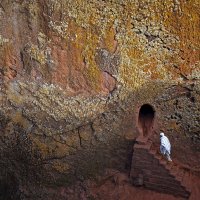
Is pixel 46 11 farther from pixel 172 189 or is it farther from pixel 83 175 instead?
pixel 172 189

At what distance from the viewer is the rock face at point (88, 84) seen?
7.04m

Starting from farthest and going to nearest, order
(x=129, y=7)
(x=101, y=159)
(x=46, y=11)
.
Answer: (x=101, y=159) < (x=46, y=11) < (x=129, y=7)

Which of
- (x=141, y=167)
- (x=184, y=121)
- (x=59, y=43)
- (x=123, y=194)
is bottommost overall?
(x=123, y=194)

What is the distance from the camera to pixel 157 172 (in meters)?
7.17

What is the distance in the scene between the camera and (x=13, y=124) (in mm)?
8258

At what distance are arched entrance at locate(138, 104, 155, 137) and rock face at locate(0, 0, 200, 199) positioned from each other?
0.32 ft

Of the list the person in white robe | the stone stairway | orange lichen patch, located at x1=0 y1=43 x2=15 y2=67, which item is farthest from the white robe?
orange lichen patch, located at x1=0 y1=43 x2=15 y2=67

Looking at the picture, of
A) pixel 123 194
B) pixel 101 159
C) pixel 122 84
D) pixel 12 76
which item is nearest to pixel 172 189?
pixel 123 194

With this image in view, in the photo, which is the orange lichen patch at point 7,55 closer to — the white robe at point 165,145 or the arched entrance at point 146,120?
the arched entrance at point 146,120

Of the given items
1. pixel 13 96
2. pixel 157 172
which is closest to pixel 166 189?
pixel 157 172

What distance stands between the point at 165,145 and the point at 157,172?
500 mm

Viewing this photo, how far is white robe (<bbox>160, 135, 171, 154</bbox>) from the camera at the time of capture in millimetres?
7180

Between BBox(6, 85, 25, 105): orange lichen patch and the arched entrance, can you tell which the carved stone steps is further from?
BBox(6, 85, 25, 105): orange lichen patch

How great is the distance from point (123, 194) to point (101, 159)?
0.80 meters
